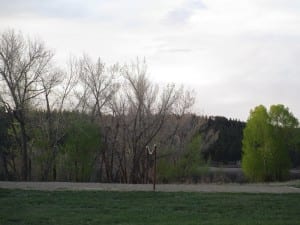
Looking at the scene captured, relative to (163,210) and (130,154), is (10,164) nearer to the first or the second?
(130,154)

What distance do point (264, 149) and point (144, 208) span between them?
3706cm

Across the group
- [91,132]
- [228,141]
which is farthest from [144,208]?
[228,141]

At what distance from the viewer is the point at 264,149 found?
5250cm

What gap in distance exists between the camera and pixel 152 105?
4369cm

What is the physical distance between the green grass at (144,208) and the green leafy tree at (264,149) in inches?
1246

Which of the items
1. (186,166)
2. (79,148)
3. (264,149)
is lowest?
(186,166)

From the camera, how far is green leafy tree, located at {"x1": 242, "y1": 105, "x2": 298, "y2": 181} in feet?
172

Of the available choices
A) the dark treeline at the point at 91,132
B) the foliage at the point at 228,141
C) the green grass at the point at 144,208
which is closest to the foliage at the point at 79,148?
the dark treeline at the point at 91,132

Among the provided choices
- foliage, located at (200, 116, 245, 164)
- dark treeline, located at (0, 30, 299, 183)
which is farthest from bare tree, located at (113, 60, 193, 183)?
foliage, located at (200, 116, 245, 164)

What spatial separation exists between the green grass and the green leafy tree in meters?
31.6

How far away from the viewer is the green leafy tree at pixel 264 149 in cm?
5234

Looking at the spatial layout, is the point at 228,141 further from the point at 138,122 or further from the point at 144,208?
the point at 144,208

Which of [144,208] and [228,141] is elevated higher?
[228,141]

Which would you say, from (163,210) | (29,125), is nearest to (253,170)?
(29,125)
